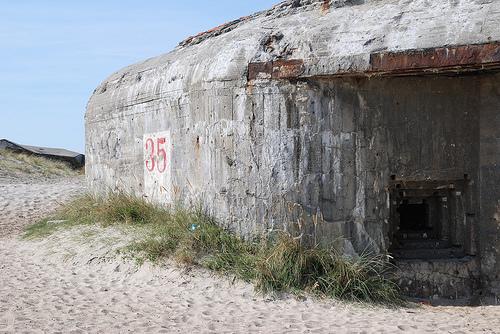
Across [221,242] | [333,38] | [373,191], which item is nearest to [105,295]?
[221,242]

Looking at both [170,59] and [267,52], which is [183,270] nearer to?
[267,52]

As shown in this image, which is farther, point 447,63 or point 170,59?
point 170,59

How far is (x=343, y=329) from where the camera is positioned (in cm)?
489

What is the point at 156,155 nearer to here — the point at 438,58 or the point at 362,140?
the point at 362,140

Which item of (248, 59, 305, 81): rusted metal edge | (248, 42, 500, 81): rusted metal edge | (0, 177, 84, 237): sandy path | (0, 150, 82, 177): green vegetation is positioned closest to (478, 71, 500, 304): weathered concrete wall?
(248, 42, 500, 81): rusted metal edge

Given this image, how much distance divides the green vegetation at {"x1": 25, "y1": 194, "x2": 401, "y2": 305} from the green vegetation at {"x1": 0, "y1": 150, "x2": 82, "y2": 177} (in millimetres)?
12730

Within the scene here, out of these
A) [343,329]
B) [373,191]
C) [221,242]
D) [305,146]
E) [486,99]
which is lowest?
[343,329]

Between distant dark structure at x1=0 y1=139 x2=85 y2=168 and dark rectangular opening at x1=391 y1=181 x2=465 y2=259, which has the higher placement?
distant dark structure at x1=0 y1=139 x2=85 y2=168

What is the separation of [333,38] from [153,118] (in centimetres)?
275

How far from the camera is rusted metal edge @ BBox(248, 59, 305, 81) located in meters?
6.04

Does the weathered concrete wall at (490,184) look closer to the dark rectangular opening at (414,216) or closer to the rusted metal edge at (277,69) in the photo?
the dark rectangular opening at (414,216)

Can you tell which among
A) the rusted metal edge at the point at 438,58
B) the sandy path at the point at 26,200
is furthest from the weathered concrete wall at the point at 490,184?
the sandy path at the point at 26,200

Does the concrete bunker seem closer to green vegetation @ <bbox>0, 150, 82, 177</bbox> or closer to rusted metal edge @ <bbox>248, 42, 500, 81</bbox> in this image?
rusted metal edge @ <bbox>248, 42, 500, 81</bbox>

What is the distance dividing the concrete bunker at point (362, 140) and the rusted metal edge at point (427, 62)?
0.02 meters
